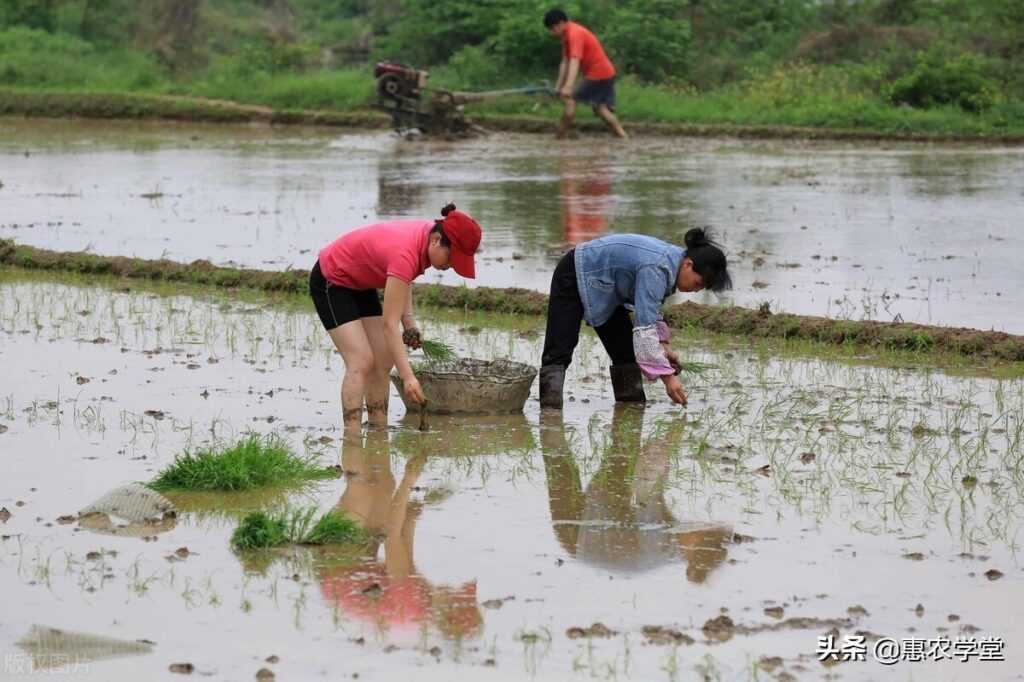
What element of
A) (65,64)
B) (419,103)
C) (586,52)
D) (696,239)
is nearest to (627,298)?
(696,239)

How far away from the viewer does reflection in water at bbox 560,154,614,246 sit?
1270cm

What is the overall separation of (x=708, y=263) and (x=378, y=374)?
1602 millimetres

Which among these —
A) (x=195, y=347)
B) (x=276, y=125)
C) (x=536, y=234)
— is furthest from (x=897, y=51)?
(x=195, y=347)

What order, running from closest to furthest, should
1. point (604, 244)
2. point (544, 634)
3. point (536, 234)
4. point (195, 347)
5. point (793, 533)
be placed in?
point (544, 634)
point (793, 533)
point (604, 244)
point (195, 347)
point (536, 234)

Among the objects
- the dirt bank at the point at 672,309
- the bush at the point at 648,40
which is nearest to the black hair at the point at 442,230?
the dirt bank at the point at 672,309

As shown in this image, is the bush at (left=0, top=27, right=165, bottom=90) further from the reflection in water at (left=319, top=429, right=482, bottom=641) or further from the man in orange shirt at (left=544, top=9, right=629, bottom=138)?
the reflection in water at (left=319, top=429, right=482, bottom=641)

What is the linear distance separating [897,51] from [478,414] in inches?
675

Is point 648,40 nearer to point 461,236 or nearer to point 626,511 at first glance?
point 461,236

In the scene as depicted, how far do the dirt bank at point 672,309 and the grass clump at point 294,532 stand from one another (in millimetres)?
4143

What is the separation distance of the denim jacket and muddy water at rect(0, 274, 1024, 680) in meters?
0.56

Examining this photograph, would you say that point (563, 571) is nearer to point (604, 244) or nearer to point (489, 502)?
point (489, 502)

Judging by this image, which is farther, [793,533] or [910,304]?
[910,304]

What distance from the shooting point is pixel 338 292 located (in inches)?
266

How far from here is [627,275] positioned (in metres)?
7.24
